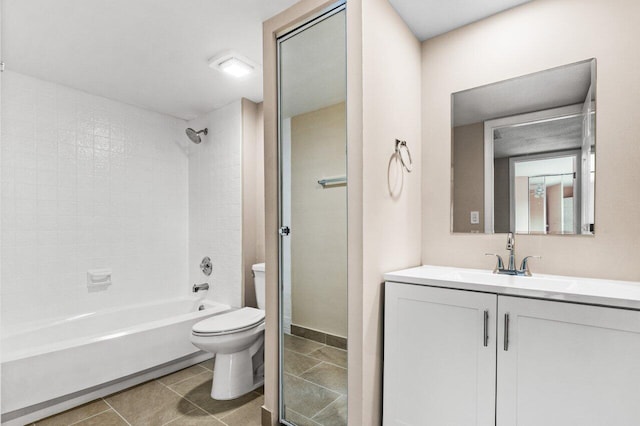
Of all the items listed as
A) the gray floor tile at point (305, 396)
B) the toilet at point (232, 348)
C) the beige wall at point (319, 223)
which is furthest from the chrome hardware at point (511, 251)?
the toilet at point (232, 348)

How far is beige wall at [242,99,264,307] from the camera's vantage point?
9.86ft

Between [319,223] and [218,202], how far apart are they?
5.89ft

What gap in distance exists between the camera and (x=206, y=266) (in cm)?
331

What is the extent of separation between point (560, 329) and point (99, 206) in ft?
10.9

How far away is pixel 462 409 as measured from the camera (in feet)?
4.52

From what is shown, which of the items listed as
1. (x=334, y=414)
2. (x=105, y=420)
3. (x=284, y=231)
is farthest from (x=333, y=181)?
(x=105, y=420)

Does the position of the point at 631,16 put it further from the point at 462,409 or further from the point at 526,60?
the point at 462,409

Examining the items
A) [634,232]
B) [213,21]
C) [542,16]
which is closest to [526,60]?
[542,16]

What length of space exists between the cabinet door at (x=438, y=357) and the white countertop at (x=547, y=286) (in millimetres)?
36

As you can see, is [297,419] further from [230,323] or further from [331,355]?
[230,323]

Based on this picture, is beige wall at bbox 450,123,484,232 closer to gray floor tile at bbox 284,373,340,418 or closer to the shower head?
gray floor tile at bbox 284,373,340,418

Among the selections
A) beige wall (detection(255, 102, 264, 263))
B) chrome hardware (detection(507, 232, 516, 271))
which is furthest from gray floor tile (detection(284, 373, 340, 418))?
beige wall (detection(255, 102, 264, 263))

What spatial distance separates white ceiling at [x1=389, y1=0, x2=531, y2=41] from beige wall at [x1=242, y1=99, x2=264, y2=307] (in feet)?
5.49

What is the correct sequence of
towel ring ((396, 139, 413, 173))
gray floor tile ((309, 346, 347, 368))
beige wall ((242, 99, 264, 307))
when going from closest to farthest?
gray floor tile ((309, 346, 347, 368)), towel ring ((396, 139, 413, 173)), beige wall ((242, 99, 264, 307))
